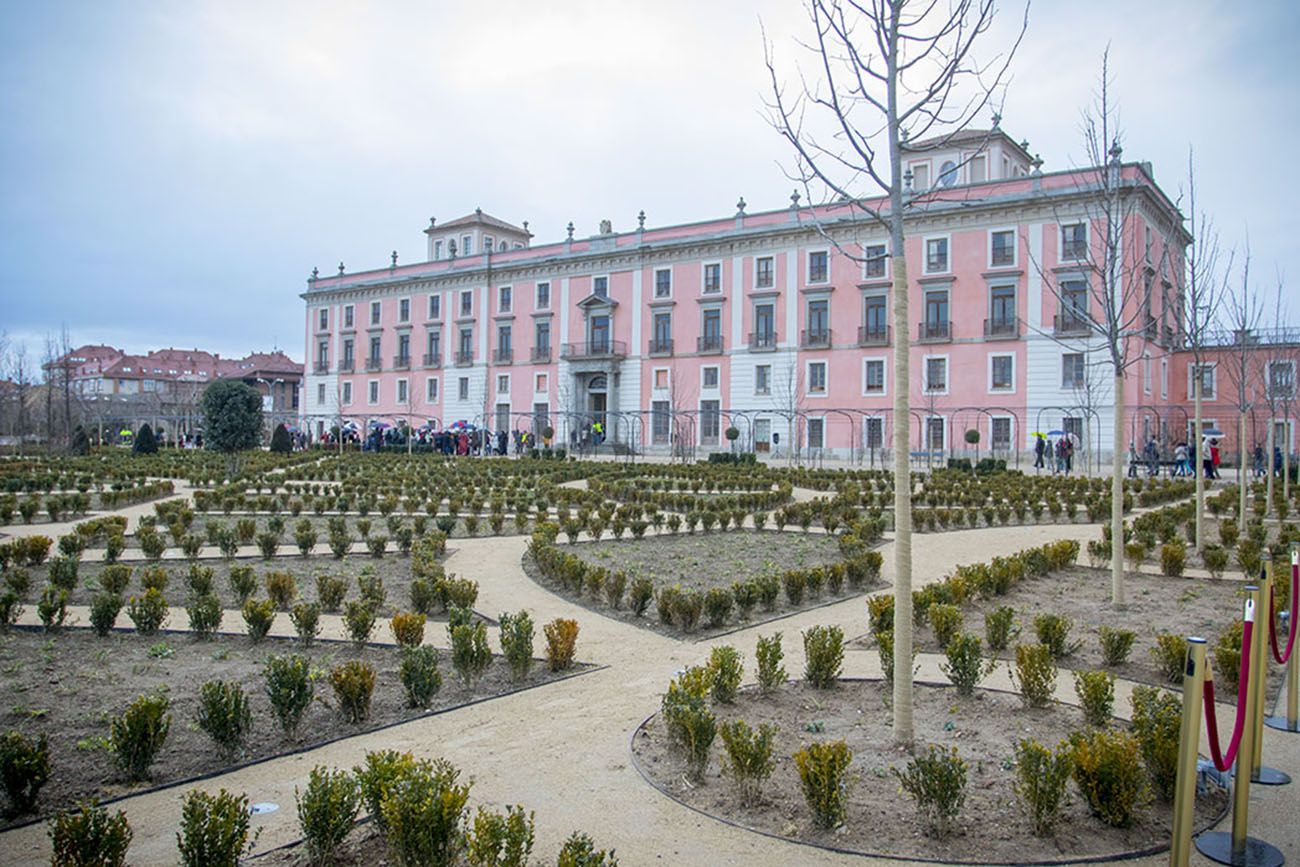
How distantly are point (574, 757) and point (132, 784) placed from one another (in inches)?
88.3

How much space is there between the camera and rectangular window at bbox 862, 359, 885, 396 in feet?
134

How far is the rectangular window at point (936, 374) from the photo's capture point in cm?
3938

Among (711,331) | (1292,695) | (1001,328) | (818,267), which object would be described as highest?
(818,267)

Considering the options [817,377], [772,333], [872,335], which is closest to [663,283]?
[772,333]

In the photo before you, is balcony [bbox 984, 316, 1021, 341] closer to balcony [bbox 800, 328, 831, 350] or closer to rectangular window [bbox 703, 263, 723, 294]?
balcony [bbox 800, 328, 831, 350]

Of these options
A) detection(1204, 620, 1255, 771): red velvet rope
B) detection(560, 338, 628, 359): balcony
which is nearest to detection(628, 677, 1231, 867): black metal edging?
detection(1204, 620, 1255, 771): red velvet rope

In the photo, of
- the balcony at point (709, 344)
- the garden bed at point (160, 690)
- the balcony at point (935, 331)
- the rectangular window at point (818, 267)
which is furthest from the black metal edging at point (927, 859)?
the balcony at point (709, 344)

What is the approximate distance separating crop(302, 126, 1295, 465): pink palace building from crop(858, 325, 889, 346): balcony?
0.07m

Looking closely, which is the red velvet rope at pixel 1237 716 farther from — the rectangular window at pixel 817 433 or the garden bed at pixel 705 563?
the rectangular window at pixel 817 433

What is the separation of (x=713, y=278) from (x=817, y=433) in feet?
32.2

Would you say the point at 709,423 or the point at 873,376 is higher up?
the point at 873,376

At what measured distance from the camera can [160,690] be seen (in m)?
5.65

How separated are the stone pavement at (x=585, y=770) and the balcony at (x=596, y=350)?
40917 millimetres

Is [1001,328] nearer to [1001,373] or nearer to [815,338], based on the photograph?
[1001,373]
